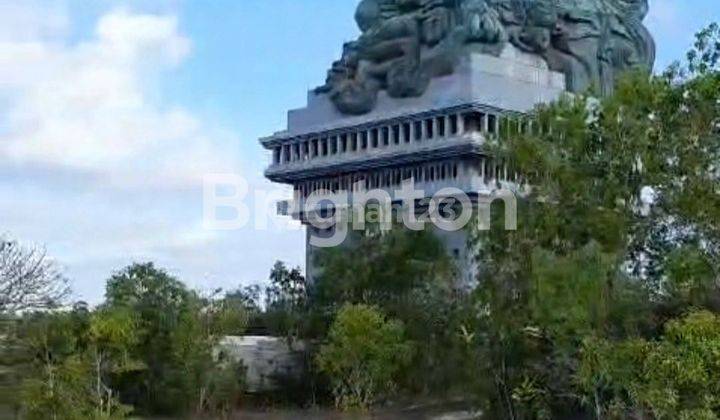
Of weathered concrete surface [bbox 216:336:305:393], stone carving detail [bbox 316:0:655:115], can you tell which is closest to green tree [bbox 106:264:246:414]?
weathered concrete surface [bbox 216:336:305:393]

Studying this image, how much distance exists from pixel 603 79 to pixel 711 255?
3889 cm

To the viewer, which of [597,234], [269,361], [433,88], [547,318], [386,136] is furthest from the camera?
[386,136]

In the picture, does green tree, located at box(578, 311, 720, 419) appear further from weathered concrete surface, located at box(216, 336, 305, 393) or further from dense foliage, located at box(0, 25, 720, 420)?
weathered concrete surface, located at box(216, 336, 305, 393)

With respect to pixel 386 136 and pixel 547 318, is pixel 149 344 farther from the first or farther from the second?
pixel 386 136

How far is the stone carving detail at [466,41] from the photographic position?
54.2m

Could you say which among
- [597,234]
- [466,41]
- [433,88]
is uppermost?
[466,41]

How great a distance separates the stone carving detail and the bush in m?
28.8

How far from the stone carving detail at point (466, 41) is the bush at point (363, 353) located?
28.8 meters

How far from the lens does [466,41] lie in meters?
53.7

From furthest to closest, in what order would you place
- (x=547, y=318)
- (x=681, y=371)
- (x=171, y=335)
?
(x=171, y=335) → (x=547, y=318) → (x=681, y=371)

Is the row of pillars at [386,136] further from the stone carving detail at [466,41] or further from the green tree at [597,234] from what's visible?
the green tree at [597,234]

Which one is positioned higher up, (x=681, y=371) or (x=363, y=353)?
(x=363, y=353)

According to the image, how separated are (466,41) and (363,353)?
3034 centimetres

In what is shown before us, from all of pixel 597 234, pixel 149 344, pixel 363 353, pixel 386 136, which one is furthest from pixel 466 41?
pixel 597 234
